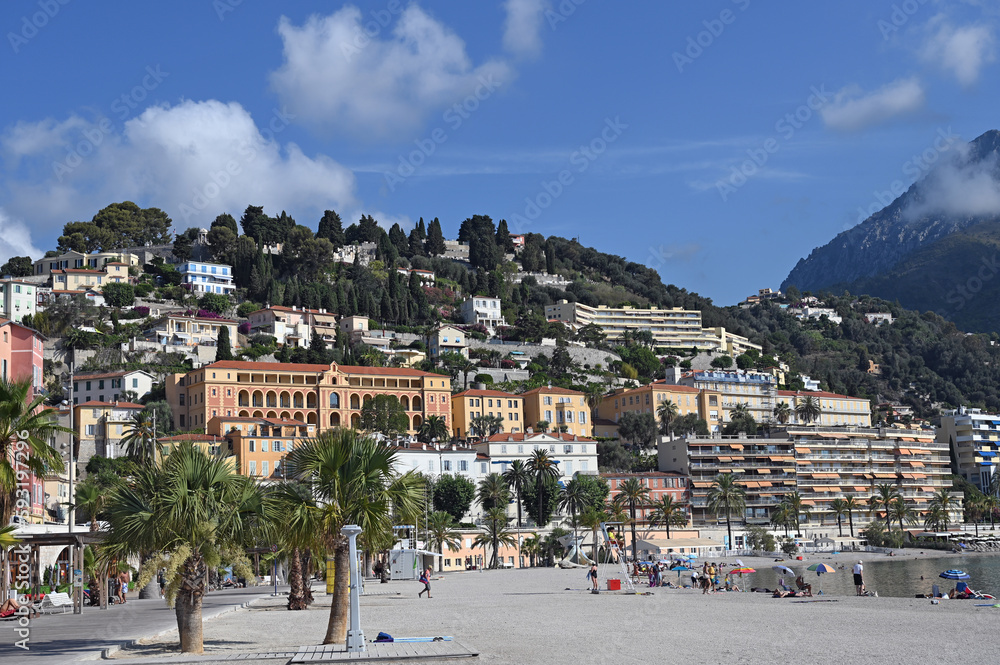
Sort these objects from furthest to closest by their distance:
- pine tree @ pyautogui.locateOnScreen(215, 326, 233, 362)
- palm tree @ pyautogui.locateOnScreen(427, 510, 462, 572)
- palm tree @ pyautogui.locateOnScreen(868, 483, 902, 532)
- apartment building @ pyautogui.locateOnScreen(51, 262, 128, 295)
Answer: apartment building @ pyautogui.locateOnScreen(51, 262, 128, 295) < pine tree @ pyautogui.locateOnScreen(215, 326, 233, 362) < palm tree @ pyautogui.locateOnScreen(868, 483, 902, 532) < palm tree @ pyautogui.locateOnScreen(427, 510, 462, 572)

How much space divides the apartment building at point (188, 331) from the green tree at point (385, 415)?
83.4 feet

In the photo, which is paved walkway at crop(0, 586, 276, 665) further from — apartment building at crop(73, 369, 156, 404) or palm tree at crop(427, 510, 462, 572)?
apartment building at crop(73, 369, 156, 404)

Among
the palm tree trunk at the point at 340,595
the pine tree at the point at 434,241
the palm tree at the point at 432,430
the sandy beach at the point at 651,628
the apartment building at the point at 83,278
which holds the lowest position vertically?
the sandy beach at the point at 651,628

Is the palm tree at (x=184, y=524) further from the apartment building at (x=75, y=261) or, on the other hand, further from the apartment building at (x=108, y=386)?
the apartment building at (x=75, y=261)

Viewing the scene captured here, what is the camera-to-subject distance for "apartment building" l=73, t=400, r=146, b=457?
3765 inches

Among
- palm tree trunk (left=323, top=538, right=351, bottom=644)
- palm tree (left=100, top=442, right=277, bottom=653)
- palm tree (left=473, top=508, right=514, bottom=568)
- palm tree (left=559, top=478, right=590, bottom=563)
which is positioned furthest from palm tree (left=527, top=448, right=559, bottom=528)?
palm tree (left=100, top=442, right=277, bottom=653)

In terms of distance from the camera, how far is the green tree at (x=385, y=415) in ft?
336

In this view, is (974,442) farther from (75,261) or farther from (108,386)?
(75,261)

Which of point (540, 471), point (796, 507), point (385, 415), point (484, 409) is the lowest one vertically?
point (796, 507)

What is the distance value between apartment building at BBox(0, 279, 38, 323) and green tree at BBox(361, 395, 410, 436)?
1724 inches

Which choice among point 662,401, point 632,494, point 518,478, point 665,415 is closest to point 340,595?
point 518,478

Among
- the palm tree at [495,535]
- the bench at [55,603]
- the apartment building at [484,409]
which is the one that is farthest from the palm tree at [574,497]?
the bench at [55,603]

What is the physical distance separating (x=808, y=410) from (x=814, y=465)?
16752 millimetres

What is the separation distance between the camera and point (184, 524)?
18891 mm
